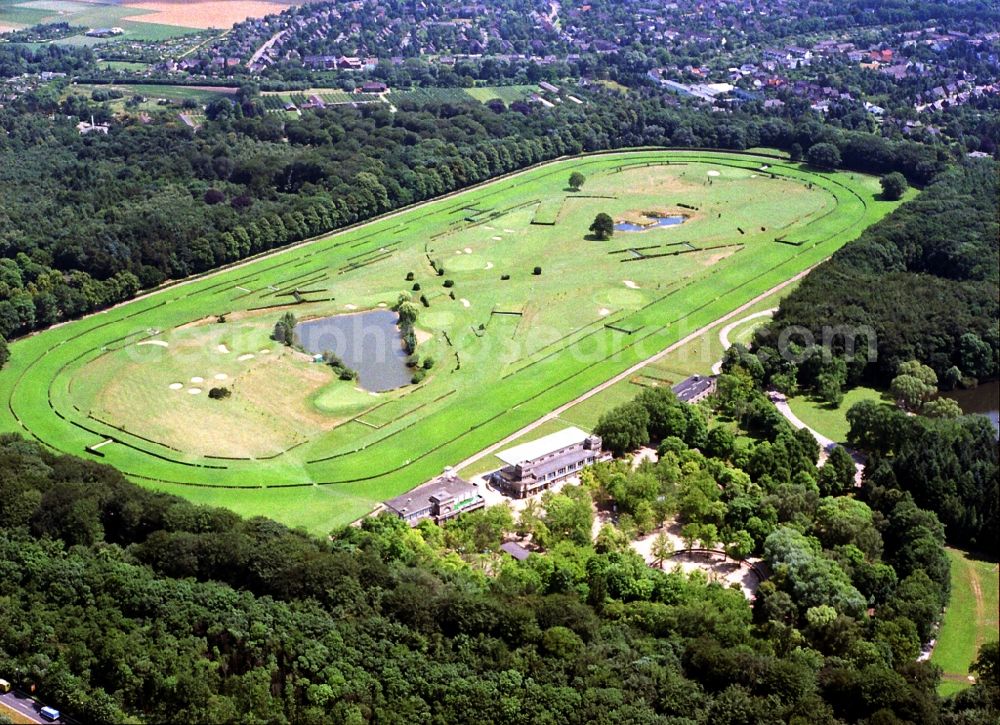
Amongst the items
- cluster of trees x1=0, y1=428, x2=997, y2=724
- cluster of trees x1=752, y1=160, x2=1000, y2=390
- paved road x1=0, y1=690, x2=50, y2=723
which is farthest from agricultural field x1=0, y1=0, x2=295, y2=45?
paved road x1=0, y1=690, x2=50, y2=723

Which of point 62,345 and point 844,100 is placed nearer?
point 62,345

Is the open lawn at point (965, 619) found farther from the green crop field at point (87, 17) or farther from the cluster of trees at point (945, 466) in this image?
the green crop field at point (87, 17)

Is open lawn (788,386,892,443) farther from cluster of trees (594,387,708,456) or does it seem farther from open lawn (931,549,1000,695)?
open lawn (931,549,1000,695)

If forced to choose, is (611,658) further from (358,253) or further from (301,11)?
(301,11)

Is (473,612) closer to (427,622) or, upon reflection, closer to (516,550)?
(427,622)

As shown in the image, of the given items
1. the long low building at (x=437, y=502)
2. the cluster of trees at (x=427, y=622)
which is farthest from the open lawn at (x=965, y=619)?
the long low building at (x=437, y=502)

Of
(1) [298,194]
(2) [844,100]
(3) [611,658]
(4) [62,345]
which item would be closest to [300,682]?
(3) [611,658]
